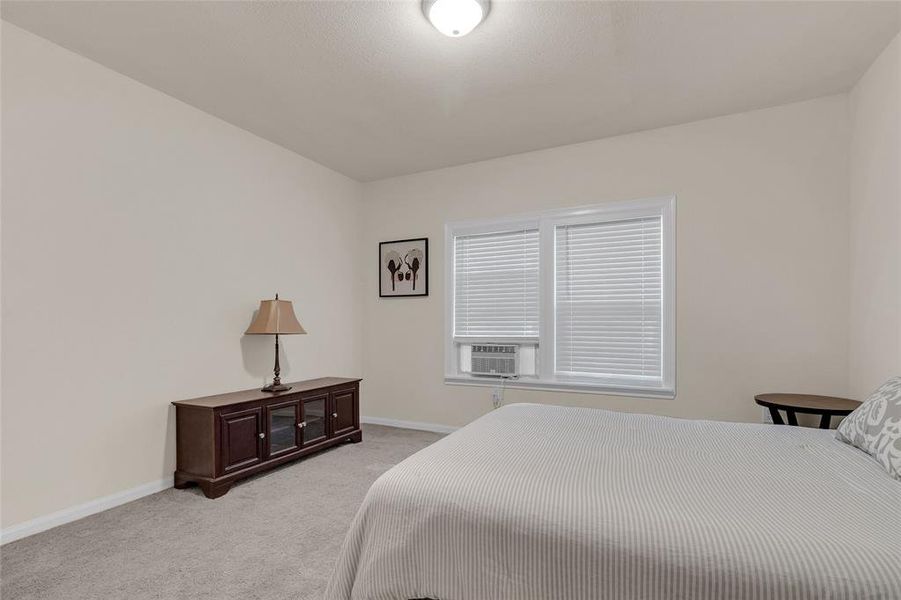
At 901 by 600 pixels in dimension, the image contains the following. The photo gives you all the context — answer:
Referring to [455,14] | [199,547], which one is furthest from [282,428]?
[455,14]

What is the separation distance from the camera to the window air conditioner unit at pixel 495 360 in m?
4.17

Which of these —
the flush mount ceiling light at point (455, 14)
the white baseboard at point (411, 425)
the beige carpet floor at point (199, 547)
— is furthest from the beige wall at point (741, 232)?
the beige carpet floor at point (199, 547)

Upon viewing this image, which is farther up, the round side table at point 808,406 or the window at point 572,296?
the window at point 572,296

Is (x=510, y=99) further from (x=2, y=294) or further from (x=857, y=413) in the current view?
(x=2, y=294)

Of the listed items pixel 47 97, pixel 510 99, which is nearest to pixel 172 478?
pixel 47 97

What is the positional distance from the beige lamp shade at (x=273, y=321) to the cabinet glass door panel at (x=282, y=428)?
56 centimetres

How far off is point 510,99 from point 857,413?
2.57 metres

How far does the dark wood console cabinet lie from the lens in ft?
9.43

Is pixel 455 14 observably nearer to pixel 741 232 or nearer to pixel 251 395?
pixel 741 232

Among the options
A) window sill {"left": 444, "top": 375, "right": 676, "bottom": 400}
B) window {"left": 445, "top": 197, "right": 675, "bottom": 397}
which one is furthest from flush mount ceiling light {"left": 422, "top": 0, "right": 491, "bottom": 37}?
window sill {"left": 444, "top": 375, "right": 676, "bottom": 400}

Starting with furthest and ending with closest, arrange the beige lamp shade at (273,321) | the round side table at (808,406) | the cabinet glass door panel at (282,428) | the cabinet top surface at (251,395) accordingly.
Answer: the beige lamp shade at (273,321) → the cabinet glass door panel at (282,428) → the cabinet top surface at (251,395) → the round side table at (808,406)

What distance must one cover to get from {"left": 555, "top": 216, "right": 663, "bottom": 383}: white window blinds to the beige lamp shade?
2255 millimetres

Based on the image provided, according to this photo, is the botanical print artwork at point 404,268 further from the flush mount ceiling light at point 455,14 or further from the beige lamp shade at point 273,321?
the flush mount ceiling light at point 455,14

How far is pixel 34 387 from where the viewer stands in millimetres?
2387
